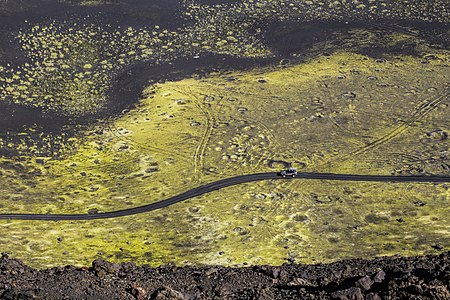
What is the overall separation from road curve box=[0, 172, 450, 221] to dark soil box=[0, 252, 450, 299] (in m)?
6.25

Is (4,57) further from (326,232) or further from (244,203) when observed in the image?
(326,232)

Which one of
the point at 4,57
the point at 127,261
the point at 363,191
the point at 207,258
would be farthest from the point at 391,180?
the point at 4,57

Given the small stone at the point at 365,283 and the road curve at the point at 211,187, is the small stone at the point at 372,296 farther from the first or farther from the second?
the road curve at the point at 211,187

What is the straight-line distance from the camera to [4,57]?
50.1 m

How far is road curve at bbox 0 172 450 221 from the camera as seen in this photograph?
3722 centimetres

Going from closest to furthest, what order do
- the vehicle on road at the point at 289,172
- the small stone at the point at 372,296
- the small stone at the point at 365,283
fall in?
the small stone at the point at 372,296, the small stone at the point at 365,283, the vehicle on road at the point at 289,172

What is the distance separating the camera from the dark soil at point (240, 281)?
2488 centimetres

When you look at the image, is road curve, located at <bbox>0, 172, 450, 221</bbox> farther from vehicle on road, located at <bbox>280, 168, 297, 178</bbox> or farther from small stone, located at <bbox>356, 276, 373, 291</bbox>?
small stone, located at <bbox>356, 276, 373, 291</bbox>

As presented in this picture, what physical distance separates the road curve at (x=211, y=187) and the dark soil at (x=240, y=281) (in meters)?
6.25

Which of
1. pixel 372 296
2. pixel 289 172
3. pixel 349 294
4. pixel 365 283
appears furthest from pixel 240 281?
pixel 289 172

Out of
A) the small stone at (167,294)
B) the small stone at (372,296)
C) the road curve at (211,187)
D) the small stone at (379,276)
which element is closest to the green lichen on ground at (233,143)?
the road curve at (211,187)

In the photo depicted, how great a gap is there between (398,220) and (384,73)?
16122 millimetres

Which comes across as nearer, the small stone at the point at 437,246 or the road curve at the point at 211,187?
the small stone at the point at 437,246

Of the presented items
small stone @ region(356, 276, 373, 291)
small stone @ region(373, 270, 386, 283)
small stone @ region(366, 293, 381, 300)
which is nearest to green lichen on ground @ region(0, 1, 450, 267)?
small stone @ region(373, 270, 386, 283)
